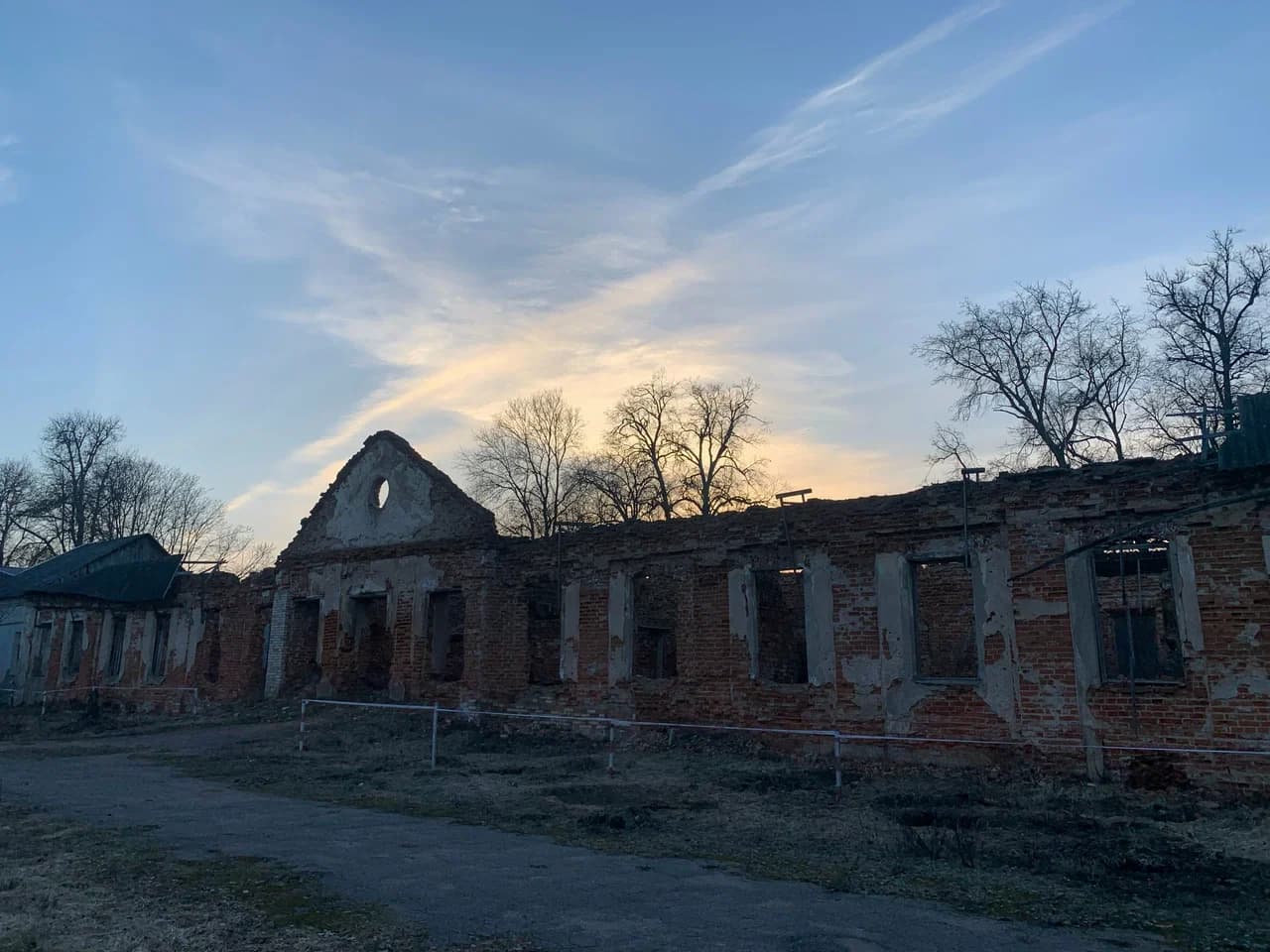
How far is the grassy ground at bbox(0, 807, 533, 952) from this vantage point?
5.32 meters

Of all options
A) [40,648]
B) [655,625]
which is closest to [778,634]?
[655,625]

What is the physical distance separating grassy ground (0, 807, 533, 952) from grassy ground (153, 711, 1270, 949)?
2.82 meters

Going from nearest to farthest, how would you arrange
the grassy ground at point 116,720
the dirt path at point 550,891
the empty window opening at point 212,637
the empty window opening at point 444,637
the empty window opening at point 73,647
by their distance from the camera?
1. the dirt path at point 550,891
2. the empty window opening at point 444,637
3. the grassy ground at point 116,720
4. the empty window opening at point 212,637
5. the empty window opening at point 73,647

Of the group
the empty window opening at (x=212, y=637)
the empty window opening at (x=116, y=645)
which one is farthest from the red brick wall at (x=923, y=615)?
the empty window opening at (x=116, y=645)

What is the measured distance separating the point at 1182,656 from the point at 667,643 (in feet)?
33.1

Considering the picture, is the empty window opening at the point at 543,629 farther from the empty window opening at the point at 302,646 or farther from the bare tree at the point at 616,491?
the bare tree at the point at 616,491

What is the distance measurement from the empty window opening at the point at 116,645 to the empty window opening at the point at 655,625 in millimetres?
18567

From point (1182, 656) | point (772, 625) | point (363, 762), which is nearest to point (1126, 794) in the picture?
point (1182, 656)

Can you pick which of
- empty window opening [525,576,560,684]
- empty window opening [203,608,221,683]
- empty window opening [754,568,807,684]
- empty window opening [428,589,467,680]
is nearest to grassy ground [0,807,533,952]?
empty window opening [754,568,807,684]

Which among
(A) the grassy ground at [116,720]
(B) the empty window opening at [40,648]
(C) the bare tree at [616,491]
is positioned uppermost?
(C) the bare tree at [616,491]

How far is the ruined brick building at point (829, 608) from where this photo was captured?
10984mm

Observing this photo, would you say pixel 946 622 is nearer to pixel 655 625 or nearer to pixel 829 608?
pixel 655 625

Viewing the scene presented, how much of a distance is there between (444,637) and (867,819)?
12.3 meters

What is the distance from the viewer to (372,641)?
21.1 m
